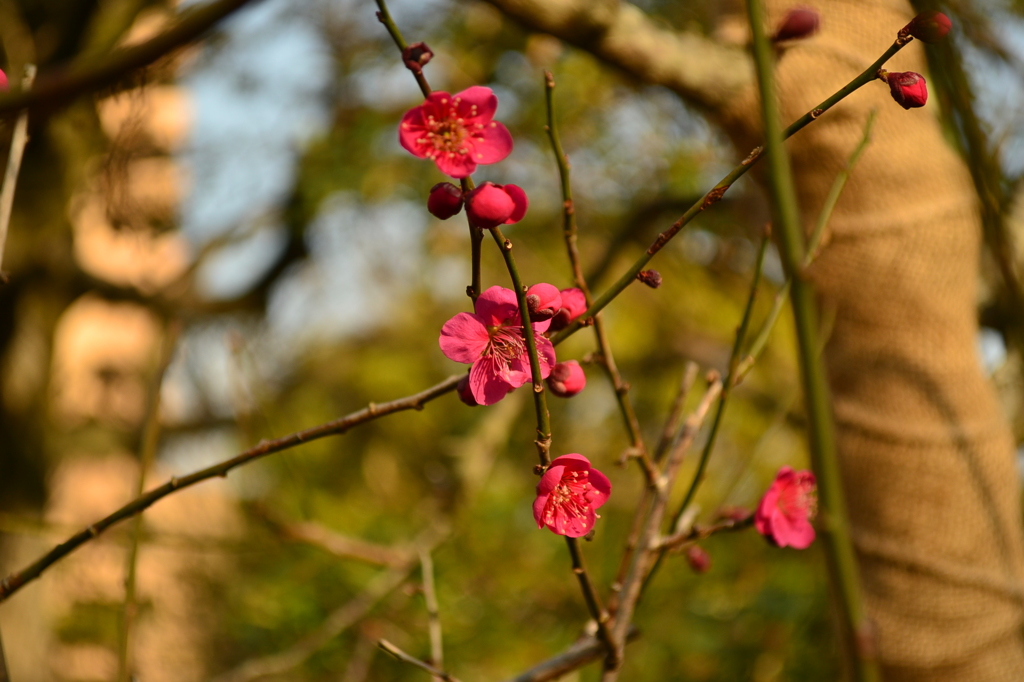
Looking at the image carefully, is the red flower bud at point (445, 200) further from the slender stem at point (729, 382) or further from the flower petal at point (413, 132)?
the slender stem at point (729, 382)

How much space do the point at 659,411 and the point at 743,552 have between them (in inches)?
30.1

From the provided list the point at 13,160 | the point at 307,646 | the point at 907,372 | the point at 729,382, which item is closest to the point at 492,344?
the point at 729,382

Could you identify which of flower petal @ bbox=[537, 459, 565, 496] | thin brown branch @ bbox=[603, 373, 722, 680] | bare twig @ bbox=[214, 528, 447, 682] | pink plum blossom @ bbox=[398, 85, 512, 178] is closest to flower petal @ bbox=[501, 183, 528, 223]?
pink plum blossom @ bbox=[398, 85, 512, 178]

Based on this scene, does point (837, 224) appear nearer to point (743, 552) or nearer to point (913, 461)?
point (913, 461)

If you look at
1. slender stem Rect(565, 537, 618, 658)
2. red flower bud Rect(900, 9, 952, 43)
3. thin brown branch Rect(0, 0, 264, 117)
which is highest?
thin brown branch Rect(0, 0, 264, 117)

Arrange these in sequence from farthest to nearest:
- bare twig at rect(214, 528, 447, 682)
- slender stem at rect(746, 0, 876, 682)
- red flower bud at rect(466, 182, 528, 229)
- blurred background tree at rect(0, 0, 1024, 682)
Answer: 1. blurred background tree at rect(0, 0, 1024, 682)
2. bare twig at rect(214, 528, 447, 682)
3. red flower bud at rect(466, 182, 528, 229)
4. slender stem at rect(746, 0, 876, 682)

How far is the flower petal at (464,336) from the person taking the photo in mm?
419

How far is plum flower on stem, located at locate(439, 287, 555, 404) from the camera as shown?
41cm

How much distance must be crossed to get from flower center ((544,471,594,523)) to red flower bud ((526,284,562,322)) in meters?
0.09

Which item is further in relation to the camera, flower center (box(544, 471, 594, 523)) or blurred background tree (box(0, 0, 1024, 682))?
blurred background tree (box(0, 0, 1024, 682))

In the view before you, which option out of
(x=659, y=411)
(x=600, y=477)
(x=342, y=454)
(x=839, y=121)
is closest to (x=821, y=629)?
(x=839, y=121)

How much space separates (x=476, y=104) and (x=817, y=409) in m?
0.27

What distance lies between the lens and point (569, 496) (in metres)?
0.44

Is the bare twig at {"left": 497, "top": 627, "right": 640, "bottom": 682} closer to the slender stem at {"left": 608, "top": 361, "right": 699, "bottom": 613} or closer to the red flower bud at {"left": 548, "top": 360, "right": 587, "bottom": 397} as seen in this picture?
the slender stem at {"left": 608, "top": 361, "right": 699, "bottom": 613}
